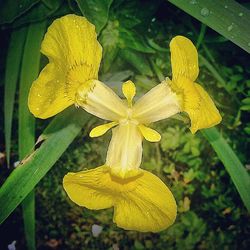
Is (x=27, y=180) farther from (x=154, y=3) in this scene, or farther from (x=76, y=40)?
(x=154, y=3)

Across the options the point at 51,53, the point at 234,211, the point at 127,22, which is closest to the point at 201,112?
the point at 51,53

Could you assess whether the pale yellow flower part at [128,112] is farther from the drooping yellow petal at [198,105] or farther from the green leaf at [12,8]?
the green leaf at [12,8]

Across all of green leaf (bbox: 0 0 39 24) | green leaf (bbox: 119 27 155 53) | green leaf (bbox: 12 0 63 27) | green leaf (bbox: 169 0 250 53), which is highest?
green leaf (bbox: 169 0 250 53)

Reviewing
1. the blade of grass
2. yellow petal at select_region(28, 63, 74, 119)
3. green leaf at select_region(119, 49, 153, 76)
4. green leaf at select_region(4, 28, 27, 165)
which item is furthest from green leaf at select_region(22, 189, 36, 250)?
green leaf at select_region(119, 49, 153, 76)

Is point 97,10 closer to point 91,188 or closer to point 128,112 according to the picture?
point 128,112

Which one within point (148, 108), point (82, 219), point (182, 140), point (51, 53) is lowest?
point (82, 219)

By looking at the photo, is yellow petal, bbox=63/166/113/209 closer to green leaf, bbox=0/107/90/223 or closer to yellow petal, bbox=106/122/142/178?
yellow petal, bbox=106/122/142/178

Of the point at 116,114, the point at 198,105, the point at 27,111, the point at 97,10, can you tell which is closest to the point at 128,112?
the point at 116,114
